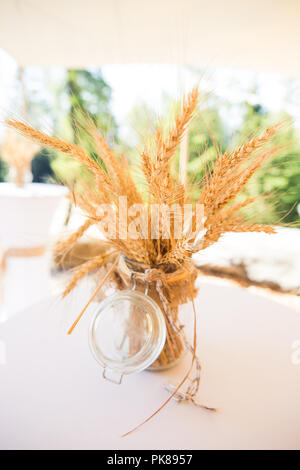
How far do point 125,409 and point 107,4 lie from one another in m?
2.45

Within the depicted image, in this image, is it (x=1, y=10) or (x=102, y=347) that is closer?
(x=102, y=347)

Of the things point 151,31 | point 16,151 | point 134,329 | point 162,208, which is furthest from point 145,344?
point 151,31

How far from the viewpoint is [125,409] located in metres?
0.46

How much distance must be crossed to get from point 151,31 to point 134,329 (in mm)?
2489

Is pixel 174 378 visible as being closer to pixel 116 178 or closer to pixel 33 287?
pixel 116 178

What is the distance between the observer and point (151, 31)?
2.18 m

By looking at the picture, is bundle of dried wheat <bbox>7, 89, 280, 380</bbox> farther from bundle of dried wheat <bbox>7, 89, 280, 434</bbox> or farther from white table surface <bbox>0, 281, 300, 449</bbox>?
white table surface <bbox>0, 281, 300, 449</bbox>

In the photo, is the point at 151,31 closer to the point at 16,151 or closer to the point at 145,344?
the point at 16,151

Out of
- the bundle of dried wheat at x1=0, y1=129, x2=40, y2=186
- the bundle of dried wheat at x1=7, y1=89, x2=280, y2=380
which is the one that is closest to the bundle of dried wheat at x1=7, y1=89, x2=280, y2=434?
the bundle of dried wheat at x1=7, y1=89, x2=280, y2=380

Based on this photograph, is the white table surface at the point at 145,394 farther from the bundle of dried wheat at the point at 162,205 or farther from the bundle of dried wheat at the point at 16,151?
the bundle of dried wheat at the point at 16,151

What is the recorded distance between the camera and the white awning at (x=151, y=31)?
1.88 metres

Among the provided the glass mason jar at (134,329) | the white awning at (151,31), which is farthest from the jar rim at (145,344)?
the white awning at (151,31)

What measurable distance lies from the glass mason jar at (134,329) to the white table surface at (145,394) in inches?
2.2

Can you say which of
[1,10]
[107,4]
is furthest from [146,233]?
[1,10]
